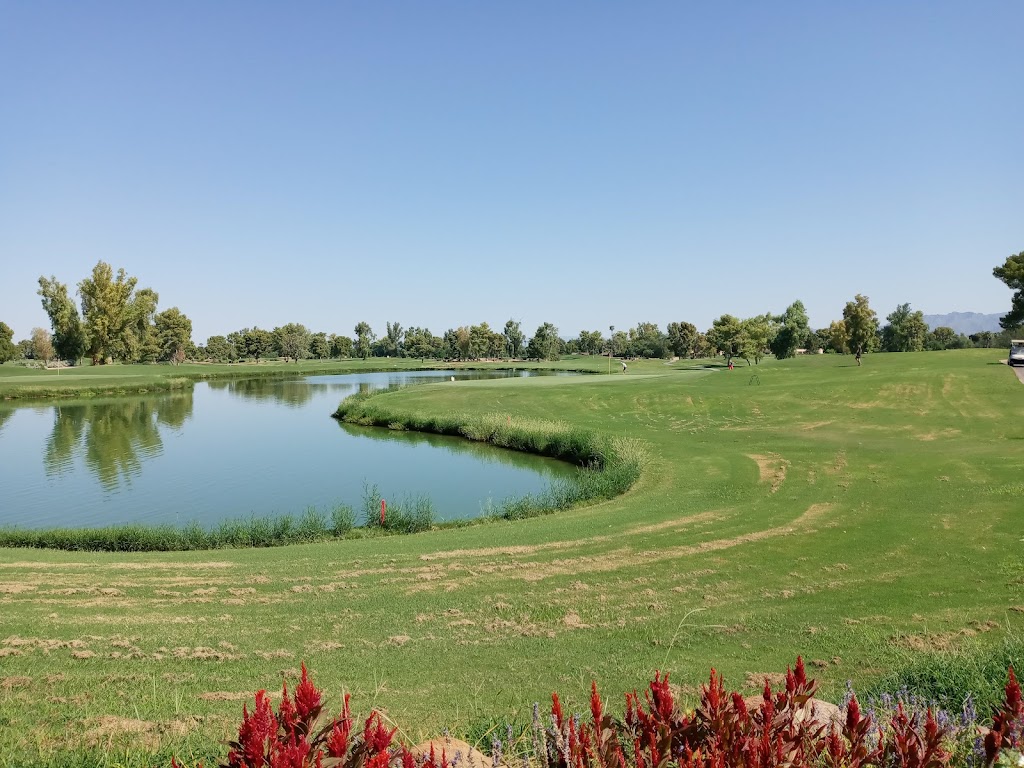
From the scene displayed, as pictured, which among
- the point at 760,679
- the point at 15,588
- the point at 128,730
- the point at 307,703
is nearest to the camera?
the point at 307,703

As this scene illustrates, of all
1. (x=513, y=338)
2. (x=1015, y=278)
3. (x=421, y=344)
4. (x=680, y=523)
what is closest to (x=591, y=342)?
(x=513, y=338)

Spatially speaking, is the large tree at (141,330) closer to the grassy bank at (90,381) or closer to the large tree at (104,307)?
the large tree at (104,307)

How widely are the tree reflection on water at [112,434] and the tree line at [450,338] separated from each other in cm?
4381

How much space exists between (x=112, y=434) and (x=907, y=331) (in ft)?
352

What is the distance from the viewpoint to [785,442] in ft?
84.1

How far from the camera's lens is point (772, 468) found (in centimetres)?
2008

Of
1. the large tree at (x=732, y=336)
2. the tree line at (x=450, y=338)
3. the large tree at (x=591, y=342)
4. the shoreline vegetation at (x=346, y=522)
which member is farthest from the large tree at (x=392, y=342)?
the shoreline vegetation at (x=346, y=522)

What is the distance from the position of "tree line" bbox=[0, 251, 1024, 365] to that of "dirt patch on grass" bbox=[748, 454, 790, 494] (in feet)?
144

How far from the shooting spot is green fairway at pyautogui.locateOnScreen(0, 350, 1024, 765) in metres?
6.07

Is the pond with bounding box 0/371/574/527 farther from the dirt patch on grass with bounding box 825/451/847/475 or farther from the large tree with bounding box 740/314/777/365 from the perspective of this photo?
the large tree with bounding box 740/314/777/365

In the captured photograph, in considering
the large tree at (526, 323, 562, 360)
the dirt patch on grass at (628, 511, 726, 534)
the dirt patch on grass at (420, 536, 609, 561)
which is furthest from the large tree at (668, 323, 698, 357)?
the dirt patch on grass at (420, 536, 609, 561)

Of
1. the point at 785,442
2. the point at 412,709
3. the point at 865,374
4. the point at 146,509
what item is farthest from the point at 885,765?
the point at 865,374

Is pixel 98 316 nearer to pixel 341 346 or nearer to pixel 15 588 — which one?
pixel 341 346

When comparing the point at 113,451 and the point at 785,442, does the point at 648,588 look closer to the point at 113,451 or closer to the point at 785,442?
the point at 785,442
